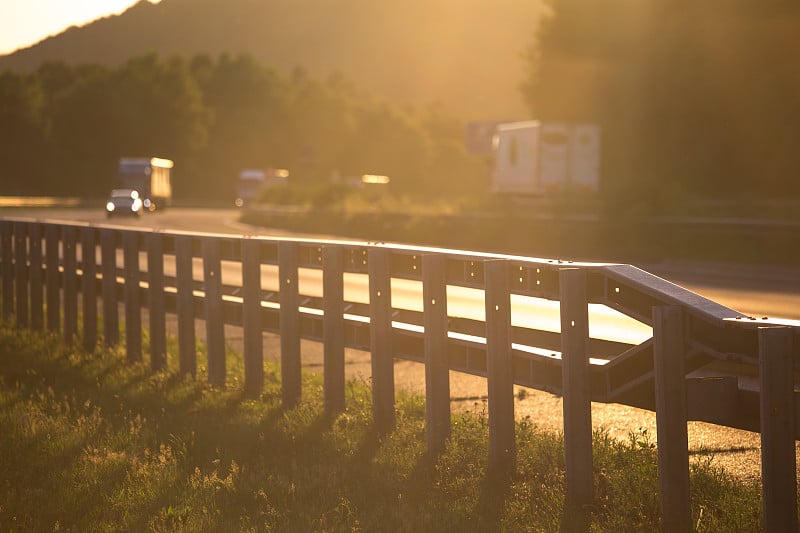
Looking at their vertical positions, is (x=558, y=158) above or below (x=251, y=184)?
above

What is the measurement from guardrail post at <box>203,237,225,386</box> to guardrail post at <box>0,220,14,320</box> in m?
5.29

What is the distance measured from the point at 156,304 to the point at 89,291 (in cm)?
168

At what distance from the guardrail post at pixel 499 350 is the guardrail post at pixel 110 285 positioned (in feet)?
19.0

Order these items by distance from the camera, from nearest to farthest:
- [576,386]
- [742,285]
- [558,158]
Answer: [576,386], [742,285], [558,158]

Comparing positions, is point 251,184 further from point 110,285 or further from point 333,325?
point 333,325

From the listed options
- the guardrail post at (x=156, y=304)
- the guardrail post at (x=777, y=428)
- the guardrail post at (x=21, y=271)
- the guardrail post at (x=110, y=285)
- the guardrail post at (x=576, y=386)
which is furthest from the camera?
the guardrail post at (x=21, y=271)

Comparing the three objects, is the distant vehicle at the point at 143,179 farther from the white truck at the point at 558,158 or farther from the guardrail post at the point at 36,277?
the guardrail post at the point at 36,277

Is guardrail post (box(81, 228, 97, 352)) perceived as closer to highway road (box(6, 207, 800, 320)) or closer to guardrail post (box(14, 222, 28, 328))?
guardrail post (box(14, 222, 28, 328))

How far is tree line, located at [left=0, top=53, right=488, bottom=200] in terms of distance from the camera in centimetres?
11238

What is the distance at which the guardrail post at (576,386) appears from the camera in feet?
18.4

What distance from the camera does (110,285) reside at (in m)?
11.3

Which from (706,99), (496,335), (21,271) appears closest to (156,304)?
(21,271)

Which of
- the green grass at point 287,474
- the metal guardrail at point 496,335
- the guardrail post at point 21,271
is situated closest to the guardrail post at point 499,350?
the metal guardrail at point 496,335

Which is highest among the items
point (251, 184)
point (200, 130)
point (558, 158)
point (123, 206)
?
point (200, 130)
